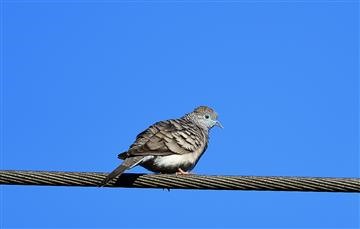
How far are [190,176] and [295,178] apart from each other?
100cm

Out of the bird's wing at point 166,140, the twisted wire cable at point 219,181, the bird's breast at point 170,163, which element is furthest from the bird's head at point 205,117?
the twisted wire cable at point 219,181

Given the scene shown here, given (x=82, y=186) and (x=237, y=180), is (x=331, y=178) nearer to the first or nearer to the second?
(x=237, y=180)

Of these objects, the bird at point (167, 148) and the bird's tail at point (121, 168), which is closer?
the bird's tail at point (121, 168)

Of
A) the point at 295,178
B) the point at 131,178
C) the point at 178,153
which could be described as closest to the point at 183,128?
the point at 178,153

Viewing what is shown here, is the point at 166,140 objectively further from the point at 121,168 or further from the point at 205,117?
the point at 205,117

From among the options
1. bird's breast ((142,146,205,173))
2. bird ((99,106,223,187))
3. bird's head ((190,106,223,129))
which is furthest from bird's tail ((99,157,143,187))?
bird's head ((190,106,223,129))

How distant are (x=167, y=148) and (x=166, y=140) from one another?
10cm

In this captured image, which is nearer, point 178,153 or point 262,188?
point 262,188

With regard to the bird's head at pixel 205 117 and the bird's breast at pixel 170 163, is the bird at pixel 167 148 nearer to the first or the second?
the bird's breast at pixel 170 163

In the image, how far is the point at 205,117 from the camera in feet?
44.3

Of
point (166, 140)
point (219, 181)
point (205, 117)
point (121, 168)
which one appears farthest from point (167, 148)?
point (205, 117)

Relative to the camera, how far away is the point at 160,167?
10.9 meters

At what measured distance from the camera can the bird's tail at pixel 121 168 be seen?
884 centimetres

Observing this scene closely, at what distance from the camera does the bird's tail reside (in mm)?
8843
